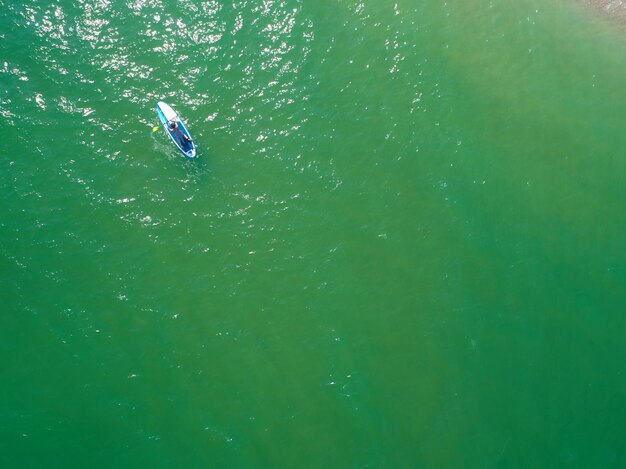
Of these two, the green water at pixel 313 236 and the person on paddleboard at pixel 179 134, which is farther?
the person on paddleboard at pixel 179 134

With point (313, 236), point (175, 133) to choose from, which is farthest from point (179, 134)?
point (313, 236)

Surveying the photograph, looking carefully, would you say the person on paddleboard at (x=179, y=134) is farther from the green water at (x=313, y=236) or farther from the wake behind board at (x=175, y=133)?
the green water at (x=313, y=236)

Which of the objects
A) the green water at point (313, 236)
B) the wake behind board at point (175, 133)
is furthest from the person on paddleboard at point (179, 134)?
the green water at point (313, 236)

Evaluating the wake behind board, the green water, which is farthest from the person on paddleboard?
the green water

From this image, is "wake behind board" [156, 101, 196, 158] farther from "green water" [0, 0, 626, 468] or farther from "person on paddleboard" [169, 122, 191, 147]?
"green water" [0, 0, 626, 468]

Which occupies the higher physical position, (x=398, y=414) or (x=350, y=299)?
(x=350, y=299)

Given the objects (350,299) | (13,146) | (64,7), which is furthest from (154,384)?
(64,7)

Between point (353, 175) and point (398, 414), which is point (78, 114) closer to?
point (353, 175)
